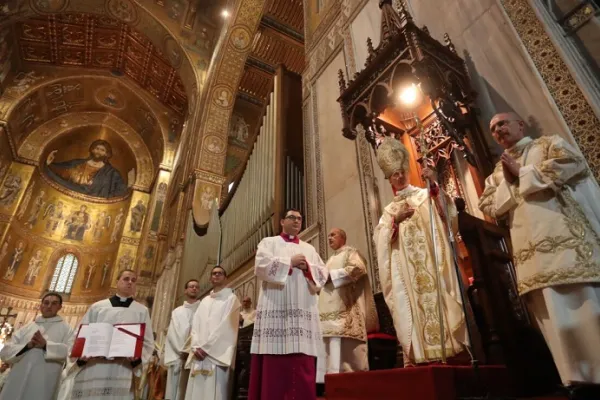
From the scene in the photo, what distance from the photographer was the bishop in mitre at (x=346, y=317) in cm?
222

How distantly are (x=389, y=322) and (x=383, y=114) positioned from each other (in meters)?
1.86

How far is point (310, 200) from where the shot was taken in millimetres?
4047

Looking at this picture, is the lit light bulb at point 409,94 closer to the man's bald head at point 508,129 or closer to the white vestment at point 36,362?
the man's bald head at point 508,129

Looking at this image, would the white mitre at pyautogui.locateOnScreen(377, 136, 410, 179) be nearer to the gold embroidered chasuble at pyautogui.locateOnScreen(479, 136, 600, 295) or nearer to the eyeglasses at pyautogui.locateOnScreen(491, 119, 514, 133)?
the eyeglasses at pyautogui.locateOnScreen(491, 119, 514, 133)

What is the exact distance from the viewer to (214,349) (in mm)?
3033

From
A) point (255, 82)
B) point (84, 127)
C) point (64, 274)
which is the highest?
point (84, 127)

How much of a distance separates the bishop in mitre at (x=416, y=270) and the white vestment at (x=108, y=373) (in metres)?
2.11

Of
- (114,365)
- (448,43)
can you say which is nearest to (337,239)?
A: (448,43)

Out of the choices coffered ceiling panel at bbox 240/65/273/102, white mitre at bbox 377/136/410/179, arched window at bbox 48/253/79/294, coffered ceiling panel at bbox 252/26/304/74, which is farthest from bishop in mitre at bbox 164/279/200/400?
arched window at bbox 48/253/79/294

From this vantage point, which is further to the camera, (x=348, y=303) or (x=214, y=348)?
(x=214, y=348)

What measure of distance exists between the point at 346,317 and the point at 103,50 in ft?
50.0

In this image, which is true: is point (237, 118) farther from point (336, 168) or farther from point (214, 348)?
point (214, 348)

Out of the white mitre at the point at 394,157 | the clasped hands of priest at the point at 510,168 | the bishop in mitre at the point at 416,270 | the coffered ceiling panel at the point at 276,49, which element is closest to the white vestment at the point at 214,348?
the bishop in mitre at the point at 416,270

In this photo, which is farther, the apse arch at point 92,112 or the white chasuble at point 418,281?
the apse arch at point 92,112
